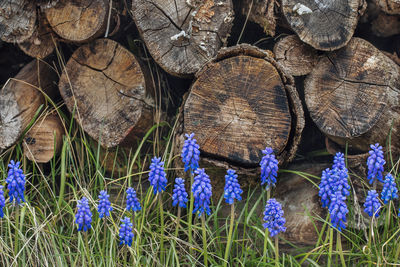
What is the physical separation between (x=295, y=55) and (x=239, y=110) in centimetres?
53

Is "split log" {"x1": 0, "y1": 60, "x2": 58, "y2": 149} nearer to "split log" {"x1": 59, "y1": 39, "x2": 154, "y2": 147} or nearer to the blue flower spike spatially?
"split log" {"x1": 59, "y1": 39, "x2": 154, "y2": 147}

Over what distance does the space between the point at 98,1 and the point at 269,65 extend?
1.17 meters

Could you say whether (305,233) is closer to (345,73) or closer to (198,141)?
(198,141)

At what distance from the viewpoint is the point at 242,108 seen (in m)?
2.80

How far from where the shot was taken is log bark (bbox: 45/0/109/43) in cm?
305

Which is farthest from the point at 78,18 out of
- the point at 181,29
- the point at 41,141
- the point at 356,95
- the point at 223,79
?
the point at 356,95

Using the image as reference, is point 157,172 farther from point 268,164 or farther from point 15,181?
point 15,181

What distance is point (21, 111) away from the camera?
3303 mm

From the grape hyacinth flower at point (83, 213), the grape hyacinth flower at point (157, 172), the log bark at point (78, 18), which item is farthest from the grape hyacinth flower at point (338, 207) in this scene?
the log bark at point (78, 18)

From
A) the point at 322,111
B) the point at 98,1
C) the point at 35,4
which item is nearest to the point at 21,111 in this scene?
the point at 35,4

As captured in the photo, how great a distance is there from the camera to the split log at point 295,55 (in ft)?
9.66

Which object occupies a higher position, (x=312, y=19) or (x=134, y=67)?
(x=312, y=19)

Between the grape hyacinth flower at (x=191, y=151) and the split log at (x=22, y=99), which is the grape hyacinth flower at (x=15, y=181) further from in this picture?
the split log at (x=22, y=99)

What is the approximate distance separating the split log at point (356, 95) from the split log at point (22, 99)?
1866mm
